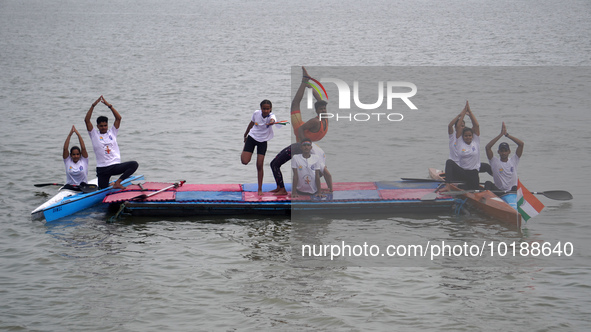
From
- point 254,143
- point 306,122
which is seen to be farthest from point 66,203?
point 306,122

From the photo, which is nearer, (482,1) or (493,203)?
(493,203)

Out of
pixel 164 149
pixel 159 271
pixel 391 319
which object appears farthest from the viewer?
pixel 164 149

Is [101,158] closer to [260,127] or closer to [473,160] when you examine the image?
[260,127]

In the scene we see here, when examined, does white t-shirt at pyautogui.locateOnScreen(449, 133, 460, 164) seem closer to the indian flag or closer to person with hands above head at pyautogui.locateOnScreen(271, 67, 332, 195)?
the indian flag

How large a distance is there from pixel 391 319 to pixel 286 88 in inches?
1011

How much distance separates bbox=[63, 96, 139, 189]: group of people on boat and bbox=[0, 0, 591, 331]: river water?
2.81ft

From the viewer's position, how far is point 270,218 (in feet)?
44.5

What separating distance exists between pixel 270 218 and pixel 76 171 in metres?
4.18

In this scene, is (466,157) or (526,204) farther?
(466,157)

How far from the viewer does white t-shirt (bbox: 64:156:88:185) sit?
1427 cm

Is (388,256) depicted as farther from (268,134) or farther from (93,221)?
(93,221)

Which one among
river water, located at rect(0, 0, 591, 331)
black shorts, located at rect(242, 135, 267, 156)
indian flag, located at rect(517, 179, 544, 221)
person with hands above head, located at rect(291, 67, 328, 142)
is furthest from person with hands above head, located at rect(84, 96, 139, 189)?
indian flag, located at rect(517, 179, 544, 221)

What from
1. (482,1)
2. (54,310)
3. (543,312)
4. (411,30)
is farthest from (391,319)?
(482,1)

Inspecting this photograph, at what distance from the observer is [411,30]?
64.2 metres
